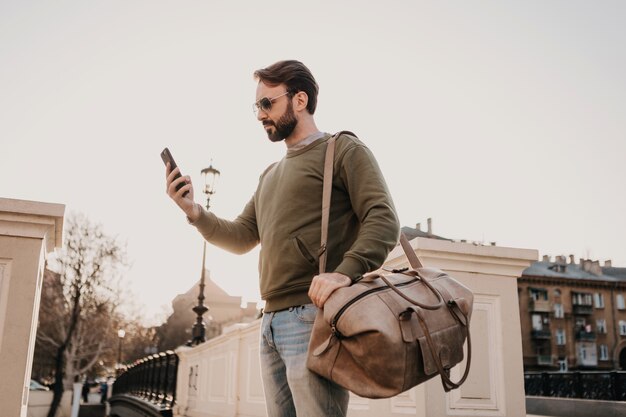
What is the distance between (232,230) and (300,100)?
2.16 feet

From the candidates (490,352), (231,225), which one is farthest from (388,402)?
(231,225)

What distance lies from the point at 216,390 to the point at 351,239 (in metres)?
8.34

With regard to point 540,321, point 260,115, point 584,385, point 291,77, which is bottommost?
point 584,385

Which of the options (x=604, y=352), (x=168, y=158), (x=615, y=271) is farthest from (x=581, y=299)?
(x=168, y=158)

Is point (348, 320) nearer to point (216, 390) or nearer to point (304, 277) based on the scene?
point (304, 277)

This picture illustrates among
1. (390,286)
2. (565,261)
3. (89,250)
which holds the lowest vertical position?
(390,286)

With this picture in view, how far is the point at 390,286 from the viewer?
1827mm

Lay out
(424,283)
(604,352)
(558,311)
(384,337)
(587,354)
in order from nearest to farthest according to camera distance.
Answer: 1. (384,337)
2. (424,283)
3. (558,311)
4. (587,354)
5. (604,352)

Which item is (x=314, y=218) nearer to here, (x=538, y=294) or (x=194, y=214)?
(x=194, y=214)

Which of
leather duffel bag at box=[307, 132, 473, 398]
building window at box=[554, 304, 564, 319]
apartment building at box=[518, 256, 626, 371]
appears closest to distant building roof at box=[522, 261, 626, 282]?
apartment building at box=[518, 256, 626, 371]

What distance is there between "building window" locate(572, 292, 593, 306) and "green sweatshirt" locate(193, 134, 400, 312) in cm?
6404

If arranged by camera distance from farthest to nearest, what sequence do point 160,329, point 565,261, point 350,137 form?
1. point 160,329
2. point 565,261
3. point 350,137

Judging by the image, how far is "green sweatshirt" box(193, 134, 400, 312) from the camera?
200cm

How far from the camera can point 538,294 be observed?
5859cm
